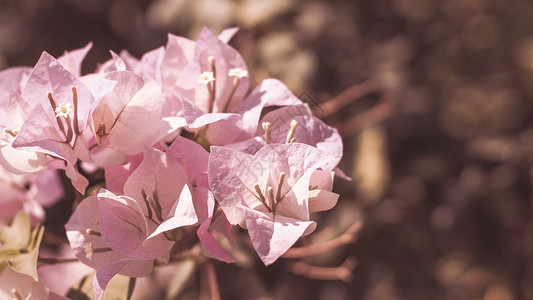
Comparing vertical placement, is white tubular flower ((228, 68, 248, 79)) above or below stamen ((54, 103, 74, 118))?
below

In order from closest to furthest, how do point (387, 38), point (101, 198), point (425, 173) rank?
point (101, 198) < point (425, 173) < point (387, 38)

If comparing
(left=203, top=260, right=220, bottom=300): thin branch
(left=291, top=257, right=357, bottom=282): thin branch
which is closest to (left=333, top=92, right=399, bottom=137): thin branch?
(left=291, top=257, right=357, bottom=282): thin branch

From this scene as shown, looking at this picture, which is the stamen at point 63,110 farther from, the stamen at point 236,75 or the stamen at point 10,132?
the stamen at point 236,75

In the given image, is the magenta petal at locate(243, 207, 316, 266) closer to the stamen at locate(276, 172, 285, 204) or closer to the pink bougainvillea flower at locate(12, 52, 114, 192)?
the stamen at locate(276, 172, 285, 204)

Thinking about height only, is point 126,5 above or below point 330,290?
above

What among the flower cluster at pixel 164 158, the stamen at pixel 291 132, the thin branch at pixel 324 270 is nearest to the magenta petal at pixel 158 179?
the flower cluster at pixel 164 158

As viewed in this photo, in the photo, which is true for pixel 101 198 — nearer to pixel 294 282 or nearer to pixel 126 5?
pixel 294 282

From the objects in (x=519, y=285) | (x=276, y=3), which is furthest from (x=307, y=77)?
(x=519, y=285)
